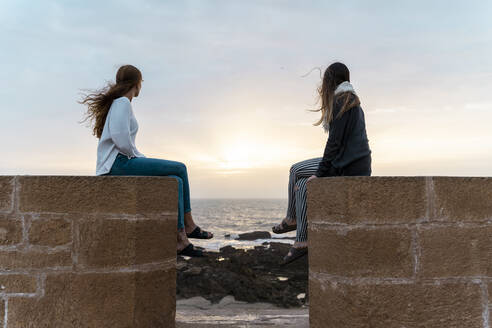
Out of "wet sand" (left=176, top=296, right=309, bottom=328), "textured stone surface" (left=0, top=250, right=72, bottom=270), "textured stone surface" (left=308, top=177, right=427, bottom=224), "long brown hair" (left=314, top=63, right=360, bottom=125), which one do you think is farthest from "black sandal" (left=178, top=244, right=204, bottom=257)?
"long brown hair" (left=314, top=63, right=360, bottom=125)

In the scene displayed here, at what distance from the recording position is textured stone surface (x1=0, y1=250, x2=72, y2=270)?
3.52 m

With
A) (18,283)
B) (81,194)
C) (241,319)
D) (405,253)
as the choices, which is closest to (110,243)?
(81,194)

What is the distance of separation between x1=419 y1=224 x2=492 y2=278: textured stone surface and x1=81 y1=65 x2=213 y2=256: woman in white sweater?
7.02ft

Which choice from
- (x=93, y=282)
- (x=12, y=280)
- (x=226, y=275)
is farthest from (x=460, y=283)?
(x=226, y=275)

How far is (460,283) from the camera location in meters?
3.43

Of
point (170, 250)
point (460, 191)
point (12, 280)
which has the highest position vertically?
point (460, 191)

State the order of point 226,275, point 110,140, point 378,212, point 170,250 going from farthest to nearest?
point 226,275, point 110,140, point 170,250, point 378,212

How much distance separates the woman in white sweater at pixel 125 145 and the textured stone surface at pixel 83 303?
854 mm

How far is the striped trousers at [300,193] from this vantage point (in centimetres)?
422

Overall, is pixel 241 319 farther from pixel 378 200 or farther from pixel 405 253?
pixel 378 200

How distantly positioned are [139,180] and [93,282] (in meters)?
0.90

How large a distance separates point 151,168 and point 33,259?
4.08 ft

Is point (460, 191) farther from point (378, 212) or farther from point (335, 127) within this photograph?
point (335, 127)

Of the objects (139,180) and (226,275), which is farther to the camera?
(226,275)
